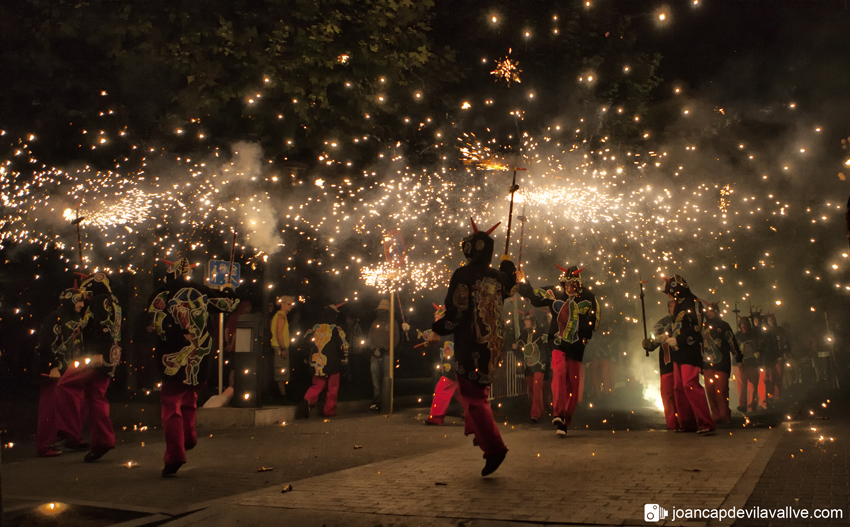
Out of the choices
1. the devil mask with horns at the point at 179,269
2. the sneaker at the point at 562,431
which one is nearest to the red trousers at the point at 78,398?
the devil mask with horns at the point at 179,269

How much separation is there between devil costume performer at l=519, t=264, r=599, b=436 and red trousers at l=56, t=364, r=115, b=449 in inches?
216

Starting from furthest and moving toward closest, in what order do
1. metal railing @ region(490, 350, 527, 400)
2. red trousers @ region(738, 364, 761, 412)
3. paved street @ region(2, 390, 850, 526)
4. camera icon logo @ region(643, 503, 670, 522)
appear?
metal railing @ region(490, 350, 527, 400)
red trousers @ region(738, 364, 761, 412)
paved street @ region(2, 390, 850, 526)
camera icon logo @ region(643, 503, 670, 522)

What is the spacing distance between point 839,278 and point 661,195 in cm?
1284

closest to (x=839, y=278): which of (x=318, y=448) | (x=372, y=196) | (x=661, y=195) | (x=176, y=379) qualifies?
(x=661, y=195)

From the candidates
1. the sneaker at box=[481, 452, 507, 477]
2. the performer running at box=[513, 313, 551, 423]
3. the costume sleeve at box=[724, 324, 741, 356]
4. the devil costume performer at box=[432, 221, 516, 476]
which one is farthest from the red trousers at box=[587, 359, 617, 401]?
the sneaker at box=[481, 452, 507, 477]

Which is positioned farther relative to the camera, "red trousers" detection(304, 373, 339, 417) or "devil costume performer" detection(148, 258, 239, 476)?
"red trousers" detection(304, 373, 339, 417)

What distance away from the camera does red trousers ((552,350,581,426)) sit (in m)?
9.85

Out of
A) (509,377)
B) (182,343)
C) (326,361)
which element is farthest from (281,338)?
(182,343)

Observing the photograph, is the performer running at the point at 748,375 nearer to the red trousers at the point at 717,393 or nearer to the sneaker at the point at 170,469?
the red trousers at the point at 717,393

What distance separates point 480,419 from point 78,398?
530 centimetres

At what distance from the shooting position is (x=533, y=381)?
1316 centimetres

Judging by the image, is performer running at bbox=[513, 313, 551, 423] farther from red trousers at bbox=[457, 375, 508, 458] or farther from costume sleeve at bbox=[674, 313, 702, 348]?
red trousers at bbox=[457, 375, 508, 458]

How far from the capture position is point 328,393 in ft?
45.4

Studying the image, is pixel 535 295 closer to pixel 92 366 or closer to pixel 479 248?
pixel 479 248
